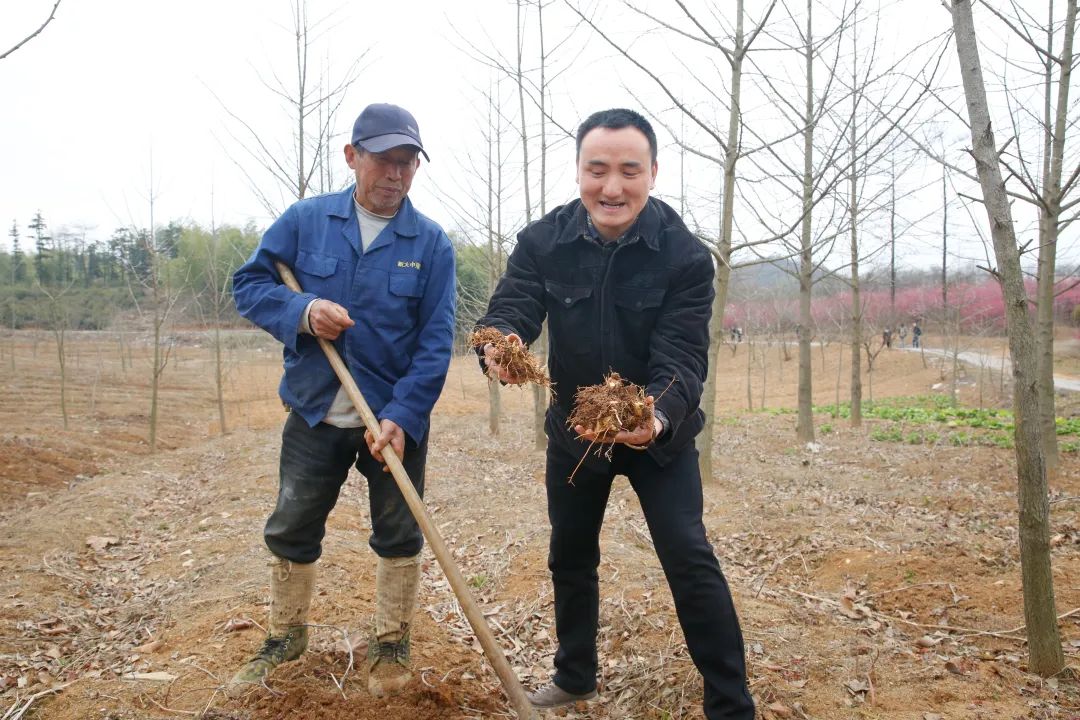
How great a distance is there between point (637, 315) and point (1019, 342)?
1.59 m

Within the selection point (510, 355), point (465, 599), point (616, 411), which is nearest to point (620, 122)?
Result: point (510, 355)

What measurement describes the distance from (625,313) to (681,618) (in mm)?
991

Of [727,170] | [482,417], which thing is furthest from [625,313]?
[482,417]

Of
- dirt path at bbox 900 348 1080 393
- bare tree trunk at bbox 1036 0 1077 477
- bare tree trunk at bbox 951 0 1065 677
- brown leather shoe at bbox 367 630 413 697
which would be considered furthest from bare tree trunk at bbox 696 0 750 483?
dirt path at bbox 900 348 1080 393

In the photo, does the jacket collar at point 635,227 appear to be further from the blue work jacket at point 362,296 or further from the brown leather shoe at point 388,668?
the brown leather shoe at point 388,668

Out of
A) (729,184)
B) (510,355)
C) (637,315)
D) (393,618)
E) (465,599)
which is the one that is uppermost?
(729,184)

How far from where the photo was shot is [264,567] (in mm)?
4516

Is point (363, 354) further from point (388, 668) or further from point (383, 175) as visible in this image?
point (388, 668)

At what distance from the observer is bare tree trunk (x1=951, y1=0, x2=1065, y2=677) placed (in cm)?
271

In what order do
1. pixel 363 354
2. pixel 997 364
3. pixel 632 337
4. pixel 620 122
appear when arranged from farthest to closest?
pixel 997 364 → pixel 363 354 → pixel 632 337 → pixel 620 122

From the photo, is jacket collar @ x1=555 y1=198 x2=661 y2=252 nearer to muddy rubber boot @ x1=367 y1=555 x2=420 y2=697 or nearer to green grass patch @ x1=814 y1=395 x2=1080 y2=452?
muddy rubber boot @ x1=367 y1=555 x2=420 y2=697

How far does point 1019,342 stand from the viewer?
273 cm

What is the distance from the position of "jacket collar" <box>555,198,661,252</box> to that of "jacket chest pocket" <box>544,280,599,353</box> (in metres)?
0.17

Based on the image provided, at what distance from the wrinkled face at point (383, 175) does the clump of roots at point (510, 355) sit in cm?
75
